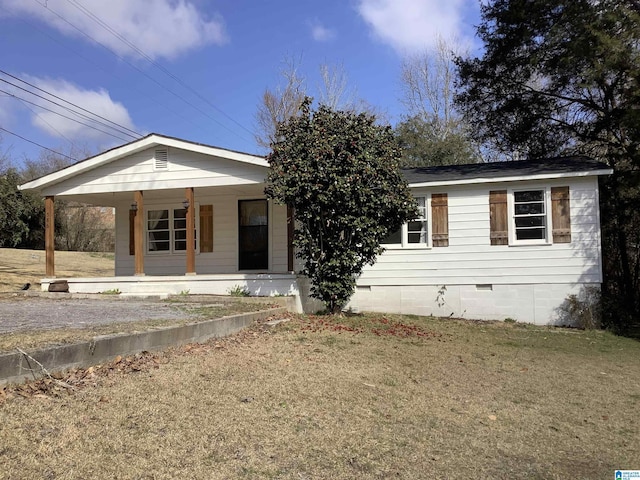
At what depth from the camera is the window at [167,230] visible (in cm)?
1443

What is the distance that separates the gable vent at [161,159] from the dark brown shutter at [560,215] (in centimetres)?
934

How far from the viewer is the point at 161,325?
6.46m

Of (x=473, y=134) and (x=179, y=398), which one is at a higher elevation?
(x=473, y=134)

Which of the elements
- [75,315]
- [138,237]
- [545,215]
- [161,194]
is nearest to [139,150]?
[161,194]

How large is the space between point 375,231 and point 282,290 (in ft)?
9.02

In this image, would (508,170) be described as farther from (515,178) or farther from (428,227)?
(428,227)

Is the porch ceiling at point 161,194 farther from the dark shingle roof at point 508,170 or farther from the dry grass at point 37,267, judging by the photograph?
the dark shingle roof at point 508,170

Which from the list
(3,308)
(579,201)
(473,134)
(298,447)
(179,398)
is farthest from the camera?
(473,134)

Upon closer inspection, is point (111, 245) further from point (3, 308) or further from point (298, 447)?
point (298, 447)

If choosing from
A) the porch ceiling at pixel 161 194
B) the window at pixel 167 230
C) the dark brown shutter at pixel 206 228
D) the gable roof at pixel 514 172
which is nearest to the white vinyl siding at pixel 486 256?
the gable roof at pixel 514 172

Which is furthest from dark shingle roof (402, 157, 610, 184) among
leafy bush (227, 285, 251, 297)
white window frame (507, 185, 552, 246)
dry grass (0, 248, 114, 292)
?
dry grass (0, 248, 114, 292)

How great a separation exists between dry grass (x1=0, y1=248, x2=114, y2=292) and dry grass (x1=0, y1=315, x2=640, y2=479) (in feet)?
35.1

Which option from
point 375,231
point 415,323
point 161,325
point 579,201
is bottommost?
point 415,323

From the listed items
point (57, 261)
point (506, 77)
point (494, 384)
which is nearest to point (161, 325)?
point (494, 384)
